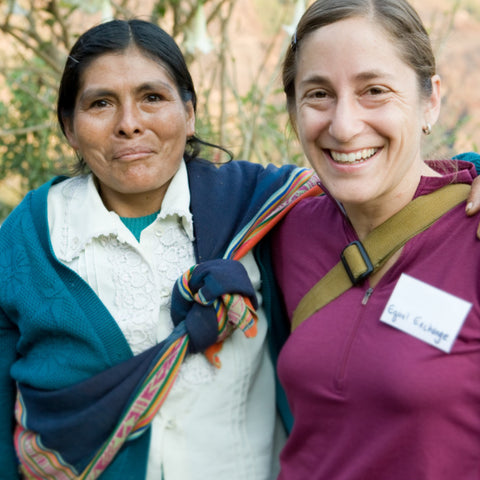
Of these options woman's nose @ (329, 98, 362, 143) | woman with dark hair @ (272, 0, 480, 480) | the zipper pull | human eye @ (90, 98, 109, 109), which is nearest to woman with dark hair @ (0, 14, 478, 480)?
human eye @ (90, 98, 109, 109)

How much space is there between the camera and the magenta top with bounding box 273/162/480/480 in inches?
53.6

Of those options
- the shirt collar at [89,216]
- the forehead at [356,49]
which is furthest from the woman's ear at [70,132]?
the forehead at [356,49]

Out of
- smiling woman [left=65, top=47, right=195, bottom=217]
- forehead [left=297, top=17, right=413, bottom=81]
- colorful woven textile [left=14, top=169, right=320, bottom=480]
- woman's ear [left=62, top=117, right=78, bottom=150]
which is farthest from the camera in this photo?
woman's ear [left=62, top=117, right=78, bottom=150]

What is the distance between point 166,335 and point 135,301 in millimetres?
133

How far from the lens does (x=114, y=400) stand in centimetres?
177

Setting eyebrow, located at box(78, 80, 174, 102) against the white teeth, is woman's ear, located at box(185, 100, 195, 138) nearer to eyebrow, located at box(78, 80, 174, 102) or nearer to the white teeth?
eyebrow, located at box(78, 80, 174, 102)

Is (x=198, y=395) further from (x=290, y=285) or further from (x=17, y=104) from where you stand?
(x=17, y=104)

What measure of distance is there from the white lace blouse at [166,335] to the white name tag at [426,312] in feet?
1.89

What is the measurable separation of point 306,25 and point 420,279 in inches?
27.2

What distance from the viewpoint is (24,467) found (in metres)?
1.91

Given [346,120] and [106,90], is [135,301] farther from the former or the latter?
[346,120]

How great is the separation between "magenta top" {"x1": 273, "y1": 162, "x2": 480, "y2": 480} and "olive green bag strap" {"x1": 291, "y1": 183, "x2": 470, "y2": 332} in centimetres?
2

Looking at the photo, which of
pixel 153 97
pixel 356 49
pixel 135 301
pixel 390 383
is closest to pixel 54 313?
pixel 135 301

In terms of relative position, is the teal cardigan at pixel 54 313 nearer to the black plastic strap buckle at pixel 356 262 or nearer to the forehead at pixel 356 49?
the black plastic strap buckle at pixel 356 262
